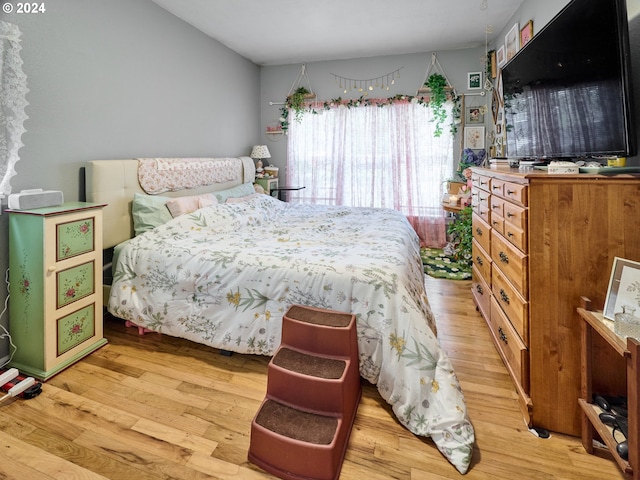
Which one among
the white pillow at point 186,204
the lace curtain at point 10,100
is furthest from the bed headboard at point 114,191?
the lace curtain at point 10,100

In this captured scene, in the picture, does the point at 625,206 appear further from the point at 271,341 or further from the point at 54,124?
the point at 54,124

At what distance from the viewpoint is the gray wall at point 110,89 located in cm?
216

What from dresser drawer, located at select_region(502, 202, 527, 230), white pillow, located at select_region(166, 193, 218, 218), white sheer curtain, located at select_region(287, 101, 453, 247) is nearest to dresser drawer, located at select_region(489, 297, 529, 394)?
dresser drawer, located at select_region(502, 202, 527, 230)

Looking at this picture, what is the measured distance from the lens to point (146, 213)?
2.65 m

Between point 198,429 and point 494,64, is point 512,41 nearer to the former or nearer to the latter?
point 494,64

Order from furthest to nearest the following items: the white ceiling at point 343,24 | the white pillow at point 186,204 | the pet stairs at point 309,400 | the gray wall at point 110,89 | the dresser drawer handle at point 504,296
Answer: the white ceiling at point 343,24, the white pillow at point 186,204, the gray wall at point 110,89, the dresser drawer handle at point 504,296, the pet stairs at point 309,400

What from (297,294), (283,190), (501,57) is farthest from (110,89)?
(501,57)

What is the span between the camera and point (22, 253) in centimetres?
196

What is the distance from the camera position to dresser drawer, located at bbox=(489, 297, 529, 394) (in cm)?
156

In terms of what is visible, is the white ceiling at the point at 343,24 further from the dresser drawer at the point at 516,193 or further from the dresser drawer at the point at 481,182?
the dresser drawer at the point at 516,193

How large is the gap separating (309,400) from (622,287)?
4.04 feet

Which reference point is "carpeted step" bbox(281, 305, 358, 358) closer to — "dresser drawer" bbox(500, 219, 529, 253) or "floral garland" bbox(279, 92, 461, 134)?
"dresser drawer" bbox(500, 219, 529, 253)

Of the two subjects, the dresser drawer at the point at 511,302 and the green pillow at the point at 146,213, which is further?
the green pillow at the point at 146,213

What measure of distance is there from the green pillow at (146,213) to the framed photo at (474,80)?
3953 millimetres
